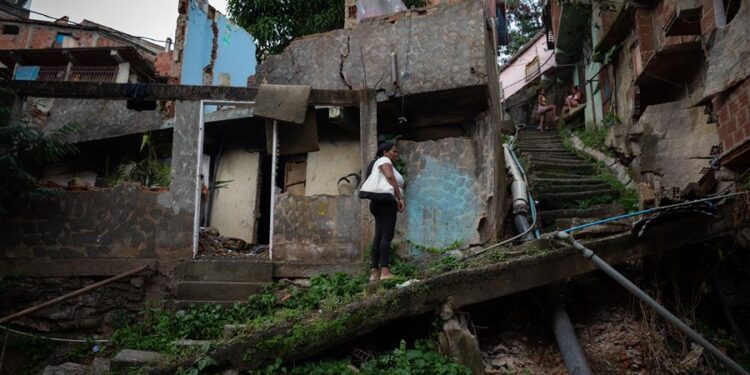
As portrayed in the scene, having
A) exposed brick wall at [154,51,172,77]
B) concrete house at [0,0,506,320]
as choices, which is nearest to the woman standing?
concrete house at [0,0,506,320]

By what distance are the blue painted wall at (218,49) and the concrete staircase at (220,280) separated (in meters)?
7.90

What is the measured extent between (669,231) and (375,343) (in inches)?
144

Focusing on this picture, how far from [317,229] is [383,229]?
1.67 metres

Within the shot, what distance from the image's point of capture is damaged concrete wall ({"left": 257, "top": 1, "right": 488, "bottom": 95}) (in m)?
8.09

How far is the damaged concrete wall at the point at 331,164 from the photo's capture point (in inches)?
351

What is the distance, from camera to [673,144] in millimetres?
8461

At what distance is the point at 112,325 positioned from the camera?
6879 mm

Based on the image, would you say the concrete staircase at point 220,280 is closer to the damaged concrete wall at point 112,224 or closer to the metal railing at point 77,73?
the damaged concrete wall at point 112,224

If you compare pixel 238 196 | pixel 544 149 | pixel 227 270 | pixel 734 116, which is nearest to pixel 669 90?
pixel 544 149

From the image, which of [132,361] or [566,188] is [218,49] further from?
[132,361]

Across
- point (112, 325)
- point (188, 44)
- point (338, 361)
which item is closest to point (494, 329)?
point (338, 361)

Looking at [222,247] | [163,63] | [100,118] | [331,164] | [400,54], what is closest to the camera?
[222,247]

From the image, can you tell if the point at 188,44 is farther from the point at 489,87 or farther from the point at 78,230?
the point at 489,87

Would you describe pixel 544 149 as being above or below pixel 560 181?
above
